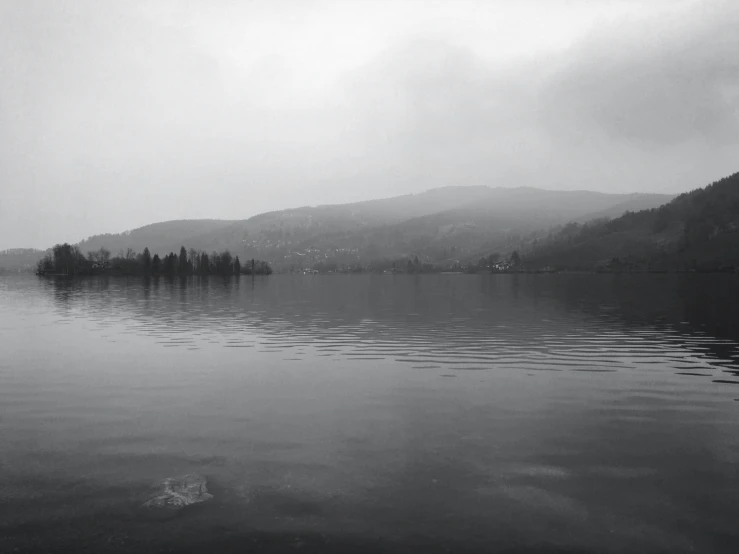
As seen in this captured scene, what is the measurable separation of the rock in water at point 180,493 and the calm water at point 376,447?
0.54 metres

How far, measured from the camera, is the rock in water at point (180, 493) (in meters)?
16.4

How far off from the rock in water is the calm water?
21.4 inches

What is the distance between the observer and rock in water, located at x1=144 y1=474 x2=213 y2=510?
16422 millimetres

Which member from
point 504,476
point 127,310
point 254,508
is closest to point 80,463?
point 254,508

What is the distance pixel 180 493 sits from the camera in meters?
17.1

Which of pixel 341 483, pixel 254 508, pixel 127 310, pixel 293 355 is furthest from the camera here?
pixel 127 310

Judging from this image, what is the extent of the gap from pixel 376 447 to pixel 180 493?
8180mm

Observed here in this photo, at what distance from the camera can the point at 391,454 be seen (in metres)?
21.0

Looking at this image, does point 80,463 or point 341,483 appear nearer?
point 341,483

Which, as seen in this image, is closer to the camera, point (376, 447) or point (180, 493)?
point (180, 493)

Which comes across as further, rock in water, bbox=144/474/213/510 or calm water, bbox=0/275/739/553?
rock in water, bbox=144/474/213/510

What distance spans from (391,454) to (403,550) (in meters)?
7.09

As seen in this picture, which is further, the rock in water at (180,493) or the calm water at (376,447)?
the rock in water at (180,493)

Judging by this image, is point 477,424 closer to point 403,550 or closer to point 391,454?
point 391,454
